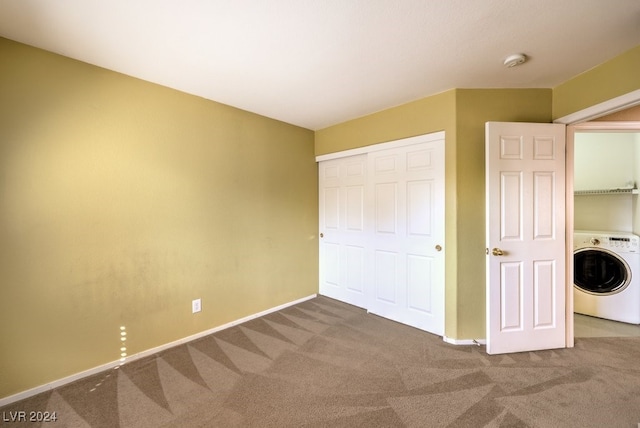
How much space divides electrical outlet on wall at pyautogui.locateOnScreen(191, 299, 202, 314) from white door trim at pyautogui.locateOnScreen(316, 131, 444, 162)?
2.29 meters

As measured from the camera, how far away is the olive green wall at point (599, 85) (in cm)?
172

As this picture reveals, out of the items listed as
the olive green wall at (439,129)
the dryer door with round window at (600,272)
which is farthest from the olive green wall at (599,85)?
the dryer door with round window at (600,272)

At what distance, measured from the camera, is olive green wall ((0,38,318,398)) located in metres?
1.68

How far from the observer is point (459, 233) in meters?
2.35

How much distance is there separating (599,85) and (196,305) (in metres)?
3.85

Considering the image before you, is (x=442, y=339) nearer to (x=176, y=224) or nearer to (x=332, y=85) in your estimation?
(x=332, y=85)

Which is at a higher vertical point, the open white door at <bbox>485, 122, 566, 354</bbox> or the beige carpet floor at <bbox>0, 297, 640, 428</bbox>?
the open white door at <bbox>485, 122, 566, 354</bbox>

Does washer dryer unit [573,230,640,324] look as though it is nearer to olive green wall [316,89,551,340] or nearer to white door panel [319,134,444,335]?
olive green wall [316,89,551,340]

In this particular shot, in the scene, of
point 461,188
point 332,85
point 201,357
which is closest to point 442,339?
point 461,188

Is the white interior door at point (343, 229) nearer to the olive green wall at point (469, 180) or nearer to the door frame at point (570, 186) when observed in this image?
the olive green wall at point (469, 180)

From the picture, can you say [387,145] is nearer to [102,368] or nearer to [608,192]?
[608,192]

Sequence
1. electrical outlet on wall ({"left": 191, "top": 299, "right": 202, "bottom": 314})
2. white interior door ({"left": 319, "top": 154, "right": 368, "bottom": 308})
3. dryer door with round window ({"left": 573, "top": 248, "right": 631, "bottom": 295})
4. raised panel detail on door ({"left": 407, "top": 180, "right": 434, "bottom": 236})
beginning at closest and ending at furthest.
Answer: electrical outlet on wall ({"left": 191, "top": 299, "right": 202, "bottom": 314}) < raised panel detail on door ({"left": 407, "top": 180, "right": 434, "bottom": 236}) < dryer door with round window ({"left": 573, "top": 248, "right": 631, "bottom": 295}) < white interior door ({"left": 319, "top": 154, "right": 368, "bottom": 308})

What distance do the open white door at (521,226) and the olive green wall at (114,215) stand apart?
2.29 meters

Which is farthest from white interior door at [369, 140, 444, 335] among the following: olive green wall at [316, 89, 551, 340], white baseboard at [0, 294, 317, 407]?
white baseboard at [0, 294, 317, 407]
